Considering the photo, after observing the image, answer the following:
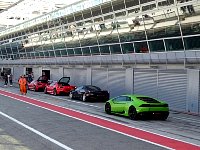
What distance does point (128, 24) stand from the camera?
29484 mm

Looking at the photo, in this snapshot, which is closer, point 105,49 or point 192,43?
point 192,43

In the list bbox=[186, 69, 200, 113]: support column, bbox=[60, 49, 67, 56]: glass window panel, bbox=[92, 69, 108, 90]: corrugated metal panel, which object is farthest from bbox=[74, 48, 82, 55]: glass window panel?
bbox=[186, 69, 200, 113]: support column

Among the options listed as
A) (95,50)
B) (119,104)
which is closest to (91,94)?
(95,50)

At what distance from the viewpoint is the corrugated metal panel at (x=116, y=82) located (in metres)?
30.8

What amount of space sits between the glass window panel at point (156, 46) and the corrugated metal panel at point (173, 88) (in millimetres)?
1566

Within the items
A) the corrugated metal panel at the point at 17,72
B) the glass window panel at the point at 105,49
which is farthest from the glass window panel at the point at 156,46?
the corrugated metal panel at the point at 17,72

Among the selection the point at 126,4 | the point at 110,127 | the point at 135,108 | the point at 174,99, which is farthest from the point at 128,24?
the point at 110,127

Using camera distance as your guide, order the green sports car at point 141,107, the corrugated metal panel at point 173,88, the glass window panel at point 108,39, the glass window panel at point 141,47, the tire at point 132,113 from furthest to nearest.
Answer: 1. the glass window panel at point 108,39
2. the glass window panel at point 141,47
3. the corrugated metal panel at point 173,88
4. the tire at point 132,113
5. the green sports car at point 141,107

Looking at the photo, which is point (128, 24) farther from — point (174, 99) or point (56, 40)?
point (56, 40)

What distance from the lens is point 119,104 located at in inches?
762

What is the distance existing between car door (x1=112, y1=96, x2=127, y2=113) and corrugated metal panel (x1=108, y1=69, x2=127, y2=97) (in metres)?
10.5

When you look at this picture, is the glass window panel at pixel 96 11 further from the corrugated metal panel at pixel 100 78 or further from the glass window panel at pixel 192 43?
the glass window panel at pixel 192 43

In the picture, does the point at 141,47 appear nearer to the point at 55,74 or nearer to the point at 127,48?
the point at 127,48

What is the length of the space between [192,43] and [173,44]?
2073 mm
